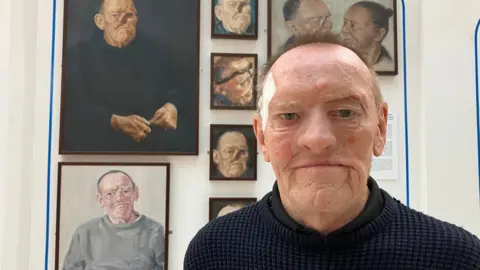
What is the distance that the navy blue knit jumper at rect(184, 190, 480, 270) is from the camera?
0.68m

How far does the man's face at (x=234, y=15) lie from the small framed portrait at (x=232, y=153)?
0.31 meters

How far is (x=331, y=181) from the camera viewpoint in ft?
2.09

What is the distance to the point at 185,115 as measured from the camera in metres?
1.41

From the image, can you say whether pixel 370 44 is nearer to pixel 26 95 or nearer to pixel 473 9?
pixel 473 9

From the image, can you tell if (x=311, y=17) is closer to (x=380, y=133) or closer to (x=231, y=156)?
(x=231, y=156)

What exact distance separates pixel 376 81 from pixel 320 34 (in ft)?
0.37

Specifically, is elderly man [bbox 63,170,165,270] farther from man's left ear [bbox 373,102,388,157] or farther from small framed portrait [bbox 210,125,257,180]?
man's left ear [bbox 373,102,388,157]

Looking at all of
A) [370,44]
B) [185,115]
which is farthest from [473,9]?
[185,115]

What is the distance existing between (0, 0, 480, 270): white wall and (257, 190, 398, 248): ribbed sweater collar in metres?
0.69

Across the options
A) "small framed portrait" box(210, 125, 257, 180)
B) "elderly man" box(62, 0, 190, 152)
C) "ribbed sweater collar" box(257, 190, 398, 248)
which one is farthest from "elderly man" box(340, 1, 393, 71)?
"ribbed sweater collar" box(257, 190, 398, 248)

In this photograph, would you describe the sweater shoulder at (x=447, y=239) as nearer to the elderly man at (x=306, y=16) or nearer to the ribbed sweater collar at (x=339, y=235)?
the ribbed sweater collar at (x=339, y=235)

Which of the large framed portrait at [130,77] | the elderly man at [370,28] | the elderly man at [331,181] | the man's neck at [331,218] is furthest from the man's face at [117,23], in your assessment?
the man's neck at [331,218]

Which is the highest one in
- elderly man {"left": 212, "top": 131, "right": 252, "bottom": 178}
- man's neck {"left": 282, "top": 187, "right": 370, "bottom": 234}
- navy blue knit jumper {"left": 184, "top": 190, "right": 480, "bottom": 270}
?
elderly man {"left": 212, "top": 131, "right": 252, "bottom": 178}

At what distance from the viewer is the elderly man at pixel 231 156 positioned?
1.41 meters
